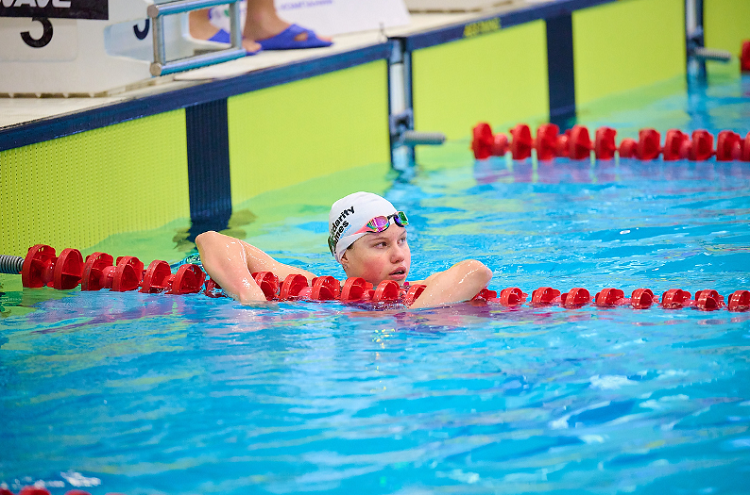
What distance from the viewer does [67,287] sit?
484 centimetres

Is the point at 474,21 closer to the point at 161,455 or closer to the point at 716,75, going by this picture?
the point at 716,75

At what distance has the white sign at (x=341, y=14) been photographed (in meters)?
8.89

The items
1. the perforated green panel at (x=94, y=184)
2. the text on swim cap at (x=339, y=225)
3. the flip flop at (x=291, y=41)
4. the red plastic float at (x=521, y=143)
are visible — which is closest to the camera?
the text on swim cap at (x=339, y=225)

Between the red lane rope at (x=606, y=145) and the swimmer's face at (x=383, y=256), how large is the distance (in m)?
3.60

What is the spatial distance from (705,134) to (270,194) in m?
3.05

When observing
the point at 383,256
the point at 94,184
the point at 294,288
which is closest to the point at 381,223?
the point at 383,256

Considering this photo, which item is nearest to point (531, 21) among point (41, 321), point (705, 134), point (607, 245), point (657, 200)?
point (705, 134)

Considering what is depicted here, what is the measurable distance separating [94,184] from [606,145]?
3.83m

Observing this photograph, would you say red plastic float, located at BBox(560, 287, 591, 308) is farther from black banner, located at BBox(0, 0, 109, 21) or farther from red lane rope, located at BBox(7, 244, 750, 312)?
black banner, located at BBox(0, 0, 109, 21)

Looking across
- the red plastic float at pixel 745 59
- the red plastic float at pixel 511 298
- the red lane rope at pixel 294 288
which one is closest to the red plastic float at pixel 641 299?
the red lane rope at pixel 294 288

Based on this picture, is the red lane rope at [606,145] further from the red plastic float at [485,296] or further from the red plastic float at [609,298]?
the red plastic float at [485,296]

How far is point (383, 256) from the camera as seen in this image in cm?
455

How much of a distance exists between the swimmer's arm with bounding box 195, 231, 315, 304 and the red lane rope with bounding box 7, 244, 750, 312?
0.08 m

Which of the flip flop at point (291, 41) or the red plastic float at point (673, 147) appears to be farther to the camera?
the flip flop at point (291, 41)
